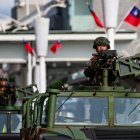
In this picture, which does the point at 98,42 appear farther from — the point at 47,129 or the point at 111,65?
the point at 47,129

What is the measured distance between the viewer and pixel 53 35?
105 feet

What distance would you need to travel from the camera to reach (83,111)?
9984 mm

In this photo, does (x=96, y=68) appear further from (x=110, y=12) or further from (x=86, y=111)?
(x=110, y=12)

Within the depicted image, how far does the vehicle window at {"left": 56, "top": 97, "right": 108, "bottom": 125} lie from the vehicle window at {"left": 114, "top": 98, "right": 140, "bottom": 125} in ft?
0.50

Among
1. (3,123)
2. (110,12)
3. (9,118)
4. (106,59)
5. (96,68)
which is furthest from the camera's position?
(110,12)

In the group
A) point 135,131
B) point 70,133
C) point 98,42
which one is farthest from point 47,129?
point 98,42

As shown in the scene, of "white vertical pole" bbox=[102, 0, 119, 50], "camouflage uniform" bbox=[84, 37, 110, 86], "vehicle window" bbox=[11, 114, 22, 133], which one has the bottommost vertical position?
"vehicle window" bbox=[11, 114, 22, 133]

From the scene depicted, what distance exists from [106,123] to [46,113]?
0.81 metres

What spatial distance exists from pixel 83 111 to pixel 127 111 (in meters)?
0.59

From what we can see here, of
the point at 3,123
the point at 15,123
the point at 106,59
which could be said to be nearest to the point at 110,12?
the point at 15,123

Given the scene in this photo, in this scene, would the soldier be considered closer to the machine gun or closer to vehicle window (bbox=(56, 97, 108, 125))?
the machine gun

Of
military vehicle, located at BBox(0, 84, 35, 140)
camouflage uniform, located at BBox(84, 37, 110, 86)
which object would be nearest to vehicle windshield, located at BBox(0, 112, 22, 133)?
military vehicle, located at BBox(0, 84, 35, 140)

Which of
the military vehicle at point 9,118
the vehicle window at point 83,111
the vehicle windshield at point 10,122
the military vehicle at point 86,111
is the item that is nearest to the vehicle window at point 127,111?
the military vehicle at point 86,111

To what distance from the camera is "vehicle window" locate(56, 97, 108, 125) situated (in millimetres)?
9852
